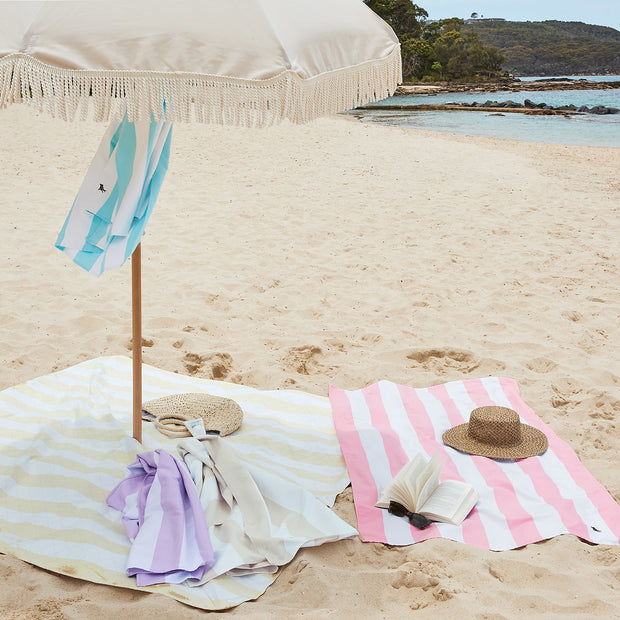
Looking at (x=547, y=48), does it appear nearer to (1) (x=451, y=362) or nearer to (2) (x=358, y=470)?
(1) (x=451, y=362)

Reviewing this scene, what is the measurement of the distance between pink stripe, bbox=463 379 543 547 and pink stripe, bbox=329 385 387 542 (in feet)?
1.59

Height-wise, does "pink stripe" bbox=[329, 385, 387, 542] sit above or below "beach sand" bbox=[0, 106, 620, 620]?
below

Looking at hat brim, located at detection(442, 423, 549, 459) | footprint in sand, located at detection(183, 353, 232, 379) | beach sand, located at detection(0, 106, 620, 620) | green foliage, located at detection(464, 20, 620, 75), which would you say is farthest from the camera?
green foliage, located at detection(464, 20, 620, 75)

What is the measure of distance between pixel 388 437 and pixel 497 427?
1.67 feet

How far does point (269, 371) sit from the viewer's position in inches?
147

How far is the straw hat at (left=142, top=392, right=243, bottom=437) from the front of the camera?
2957mm

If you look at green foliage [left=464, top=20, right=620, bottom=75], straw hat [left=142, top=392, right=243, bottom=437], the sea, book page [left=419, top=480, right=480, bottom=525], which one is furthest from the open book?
green foliage [left=464, top=20, right=620, bottom=75]

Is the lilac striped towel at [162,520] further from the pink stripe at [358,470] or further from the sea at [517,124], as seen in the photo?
the sea at [517,124]

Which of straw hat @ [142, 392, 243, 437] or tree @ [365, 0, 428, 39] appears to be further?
tree @ [365, 0, 428, 39]

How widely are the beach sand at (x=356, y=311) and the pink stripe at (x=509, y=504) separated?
0.06 m

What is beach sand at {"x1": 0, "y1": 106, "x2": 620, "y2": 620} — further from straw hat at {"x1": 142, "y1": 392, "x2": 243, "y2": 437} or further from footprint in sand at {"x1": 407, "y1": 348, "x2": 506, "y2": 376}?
straw hat at {"x1": 142, "y1": 392, "x2": 243, "y2": 437}

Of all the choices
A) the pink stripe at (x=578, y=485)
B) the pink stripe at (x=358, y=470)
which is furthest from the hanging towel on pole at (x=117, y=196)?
the pink stripe at (x=578, y=485)

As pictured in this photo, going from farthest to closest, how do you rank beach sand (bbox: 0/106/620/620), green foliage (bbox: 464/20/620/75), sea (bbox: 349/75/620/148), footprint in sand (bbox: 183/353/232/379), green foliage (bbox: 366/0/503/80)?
green foliage (bbox: 464/20/620/75) → green foliage (bbox: 366/0/503/80) → sea (bbox: 349/75/620/148) → footprint in sand (bbox: 183/353/232/379) → beach sand (bbox: 0/106/620/620)

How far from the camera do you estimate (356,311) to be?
4.64m
